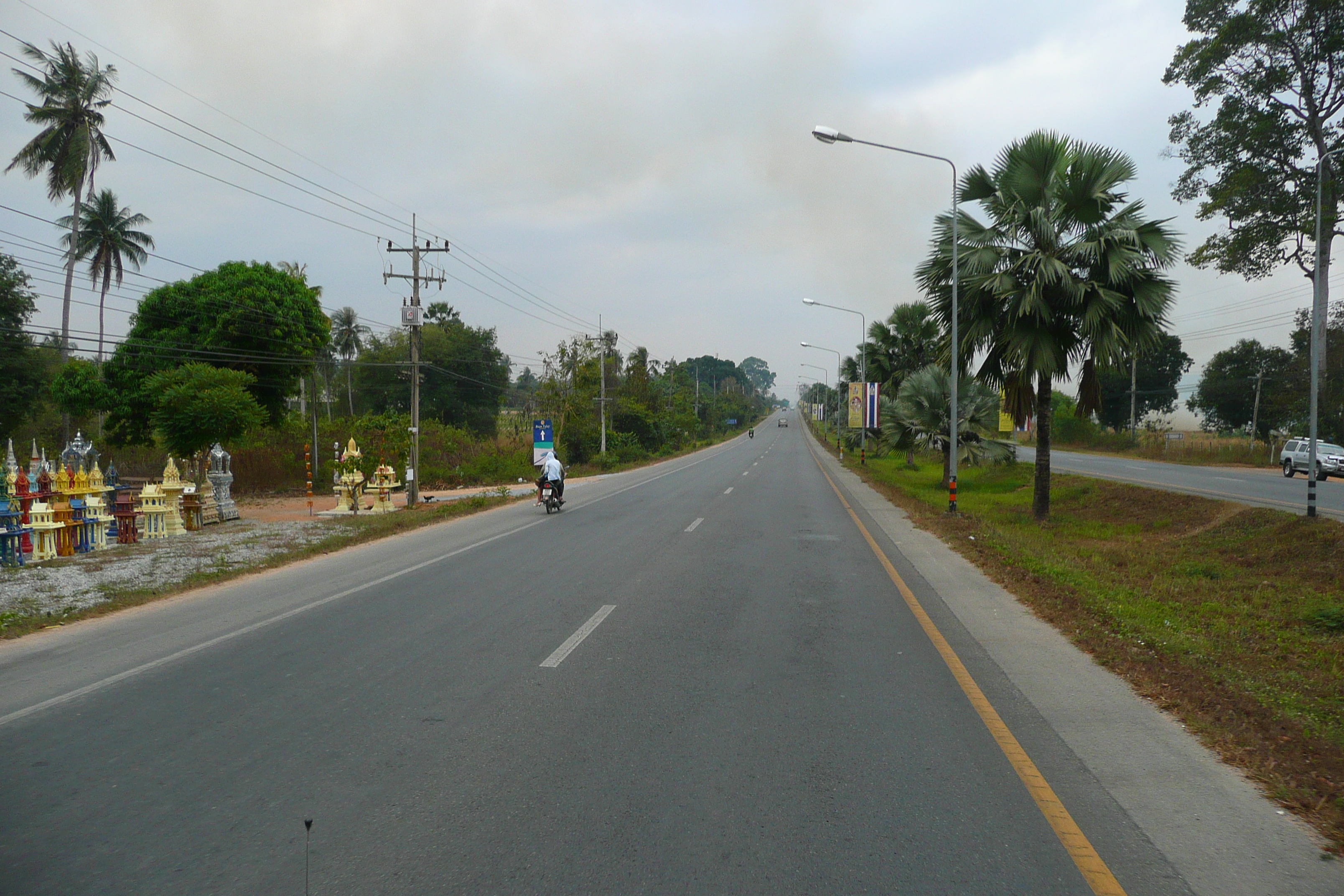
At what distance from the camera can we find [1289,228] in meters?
22.8

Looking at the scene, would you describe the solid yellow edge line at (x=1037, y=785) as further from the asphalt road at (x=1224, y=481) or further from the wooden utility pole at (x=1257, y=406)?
the wooden utility pole at (x=1257, y=406)

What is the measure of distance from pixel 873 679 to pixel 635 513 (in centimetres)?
1303

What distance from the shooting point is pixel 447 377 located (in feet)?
200

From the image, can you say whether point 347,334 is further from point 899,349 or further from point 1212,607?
point 1212,607

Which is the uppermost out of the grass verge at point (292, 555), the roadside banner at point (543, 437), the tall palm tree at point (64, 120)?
the tall palm tree at point (64, 120)

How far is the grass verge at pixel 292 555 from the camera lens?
8.33 m

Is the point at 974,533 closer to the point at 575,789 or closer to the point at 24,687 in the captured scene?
the point at 575,789

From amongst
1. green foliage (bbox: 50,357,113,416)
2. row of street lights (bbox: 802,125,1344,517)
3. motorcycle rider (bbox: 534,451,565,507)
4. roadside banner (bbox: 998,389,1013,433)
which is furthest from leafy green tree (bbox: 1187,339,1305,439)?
green foliage (bbox: 50,357,113,416)

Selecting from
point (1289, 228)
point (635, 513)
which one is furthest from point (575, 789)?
point (1289, 228)

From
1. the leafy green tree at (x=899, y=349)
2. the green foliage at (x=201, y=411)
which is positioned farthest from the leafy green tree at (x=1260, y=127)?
the green foliage at (x=201, y=411)

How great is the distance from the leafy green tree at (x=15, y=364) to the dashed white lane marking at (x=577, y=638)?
104ft

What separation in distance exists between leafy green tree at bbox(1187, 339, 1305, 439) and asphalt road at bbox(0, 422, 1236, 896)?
59.1 meters

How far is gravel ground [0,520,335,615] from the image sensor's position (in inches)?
376

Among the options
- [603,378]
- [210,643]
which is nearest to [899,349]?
[603,378]
